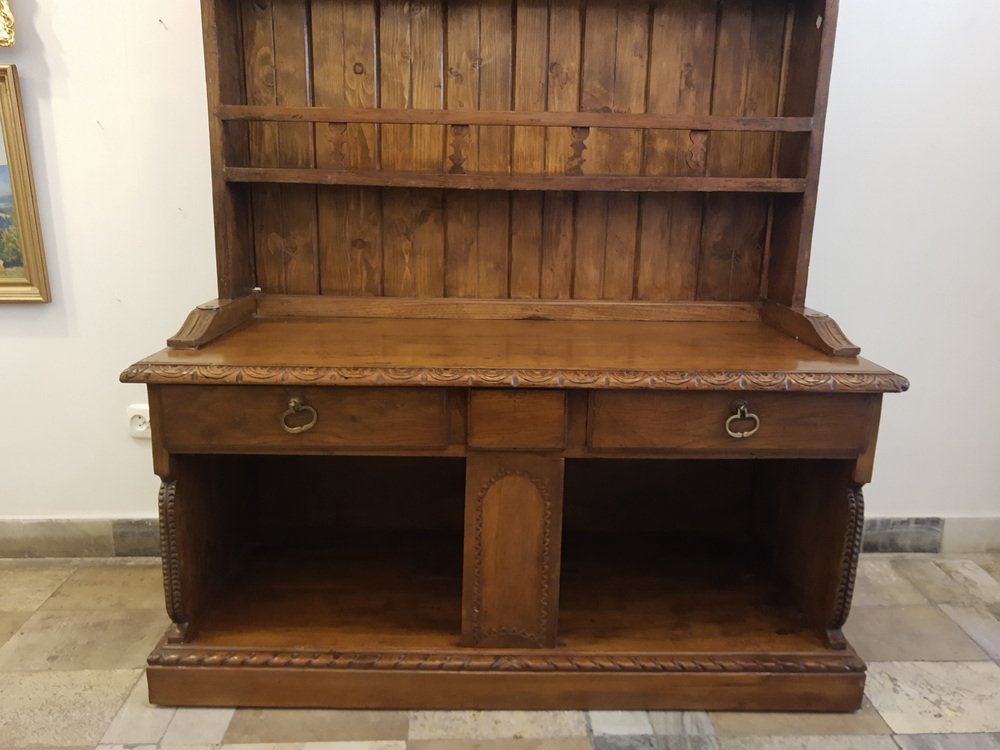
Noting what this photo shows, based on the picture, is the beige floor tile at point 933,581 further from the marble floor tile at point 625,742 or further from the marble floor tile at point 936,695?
the marble floor tile at point 625,742

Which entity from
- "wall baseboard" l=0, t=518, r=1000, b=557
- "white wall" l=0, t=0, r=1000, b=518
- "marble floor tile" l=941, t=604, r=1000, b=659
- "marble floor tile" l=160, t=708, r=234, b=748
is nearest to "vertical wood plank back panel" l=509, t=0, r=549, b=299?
"white wall" l=0, t=0, r=1000, b=518

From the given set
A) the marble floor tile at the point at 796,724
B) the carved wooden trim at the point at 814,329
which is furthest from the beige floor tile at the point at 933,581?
the carved wooden trim at the point at 814,329

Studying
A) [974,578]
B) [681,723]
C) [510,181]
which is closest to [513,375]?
[510,181]

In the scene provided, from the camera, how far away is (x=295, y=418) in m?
1.29

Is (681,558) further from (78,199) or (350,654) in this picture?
(78,199)

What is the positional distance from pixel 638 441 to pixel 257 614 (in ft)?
2.86

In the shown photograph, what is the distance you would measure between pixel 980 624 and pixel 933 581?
198mm

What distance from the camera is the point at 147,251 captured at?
1.80 m

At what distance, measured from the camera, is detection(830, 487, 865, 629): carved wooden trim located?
4.51ft

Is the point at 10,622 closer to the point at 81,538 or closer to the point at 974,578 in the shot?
the point at 81,538

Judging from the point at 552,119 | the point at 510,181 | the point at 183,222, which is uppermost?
the point at 552,119

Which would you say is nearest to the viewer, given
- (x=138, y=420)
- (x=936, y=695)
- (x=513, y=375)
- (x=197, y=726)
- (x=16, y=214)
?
(x=513, y=375)

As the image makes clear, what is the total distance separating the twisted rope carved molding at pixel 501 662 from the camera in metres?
1.40

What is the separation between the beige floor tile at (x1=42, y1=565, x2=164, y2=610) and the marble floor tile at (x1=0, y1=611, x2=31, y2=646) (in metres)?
0.05
